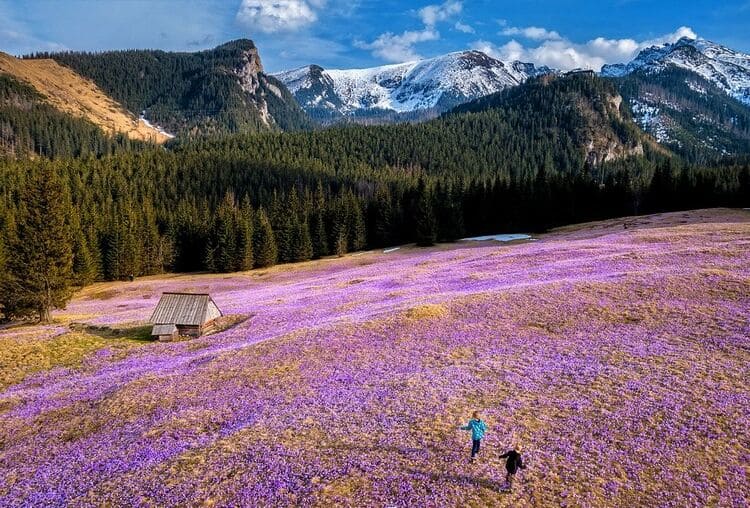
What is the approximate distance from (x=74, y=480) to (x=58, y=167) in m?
Answer: 199

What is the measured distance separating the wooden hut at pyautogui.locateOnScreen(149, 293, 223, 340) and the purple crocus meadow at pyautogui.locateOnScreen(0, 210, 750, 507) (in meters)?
3.06

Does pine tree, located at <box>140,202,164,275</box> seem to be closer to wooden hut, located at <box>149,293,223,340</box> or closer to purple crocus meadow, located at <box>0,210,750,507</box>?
wooden hut, located at <box>149,293,223,340</box>

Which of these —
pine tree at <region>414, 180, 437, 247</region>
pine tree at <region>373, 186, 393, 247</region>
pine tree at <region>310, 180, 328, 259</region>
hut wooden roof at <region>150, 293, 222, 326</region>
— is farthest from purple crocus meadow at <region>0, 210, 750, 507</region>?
pine tree at <region>373, 186, 393, 247</region>

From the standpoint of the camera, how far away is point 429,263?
71.4 metres

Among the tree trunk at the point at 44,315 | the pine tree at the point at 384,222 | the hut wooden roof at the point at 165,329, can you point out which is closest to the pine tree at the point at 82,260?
the tree trunk at the point at 44,315

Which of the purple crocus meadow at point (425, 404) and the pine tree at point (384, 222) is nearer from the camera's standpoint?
the purple crocus meadow at point (425, 404)

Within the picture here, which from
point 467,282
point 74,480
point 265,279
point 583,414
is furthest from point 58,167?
point 583,414

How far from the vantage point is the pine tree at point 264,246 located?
110938 millimetres

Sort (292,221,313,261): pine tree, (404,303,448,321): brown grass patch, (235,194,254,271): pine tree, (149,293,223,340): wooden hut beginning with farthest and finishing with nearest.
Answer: (292,221,313,261): pine tree
(235,194,254,271): pine tree
(149,293,223,340): wooden hut
(404,303,448,321): brown grass patch

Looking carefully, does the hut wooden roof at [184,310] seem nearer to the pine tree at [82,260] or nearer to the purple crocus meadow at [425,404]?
the purple crocus meadow at [425,404]

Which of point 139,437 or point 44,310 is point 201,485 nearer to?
point 139,437

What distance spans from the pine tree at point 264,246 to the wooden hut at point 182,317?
63.6m

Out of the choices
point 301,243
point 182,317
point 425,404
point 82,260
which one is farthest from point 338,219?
point 425,404

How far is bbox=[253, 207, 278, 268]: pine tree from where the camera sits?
110938 millimetres
